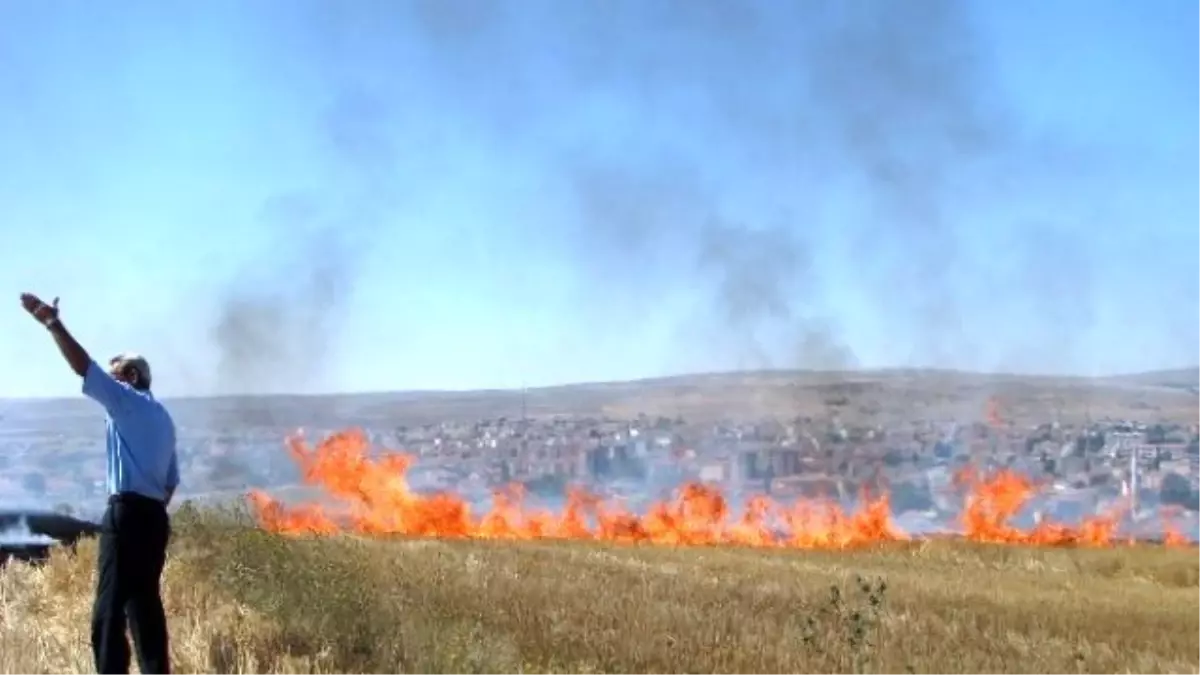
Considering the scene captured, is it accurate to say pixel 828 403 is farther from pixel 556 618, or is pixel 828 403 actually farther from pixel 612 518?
pixel 556 618

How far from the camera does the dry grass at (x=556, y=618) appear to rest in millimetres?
8266

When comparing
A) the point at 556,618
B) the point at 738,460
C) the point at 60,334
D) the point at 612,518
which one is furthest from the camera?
the point at 738,460

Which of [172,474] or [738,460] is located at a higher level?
[172,474]

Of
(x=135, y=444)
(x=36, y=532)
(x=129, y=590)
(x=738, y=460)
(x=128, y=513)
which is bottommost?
(x=738, y=460)

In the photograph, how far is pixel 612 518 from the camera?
3177 centimetres

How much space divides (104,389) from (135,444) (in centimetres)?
41

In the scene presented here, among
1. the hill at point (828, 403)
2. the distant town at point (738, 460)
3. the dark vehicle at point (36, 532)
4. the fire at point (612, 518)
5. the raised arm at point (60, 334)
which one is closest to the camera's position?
the raised arm at point (60, 334)

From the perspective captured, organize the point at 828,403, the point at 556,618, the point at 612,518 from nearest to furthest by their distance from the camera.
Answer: the point at 556,618 < the point at 612,518 < the point at 828,403

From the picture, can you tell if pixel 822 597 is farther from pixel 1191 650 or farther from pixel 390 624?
pixel 390 624

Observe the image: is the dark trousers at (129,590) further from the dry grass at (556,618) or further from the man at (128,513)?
the dry grass at (556,618)

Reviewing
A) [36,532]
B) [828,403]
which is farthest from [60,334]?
[828,403]

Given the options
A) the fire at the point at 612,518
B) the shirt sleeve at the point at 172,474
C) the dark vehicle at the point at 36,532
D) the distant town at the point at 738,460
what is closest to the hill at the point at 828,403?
the distant town at the point at 738,460

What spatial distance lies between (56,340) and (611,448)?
41464mm

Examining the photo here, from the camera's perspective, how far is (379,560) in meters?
14.6
